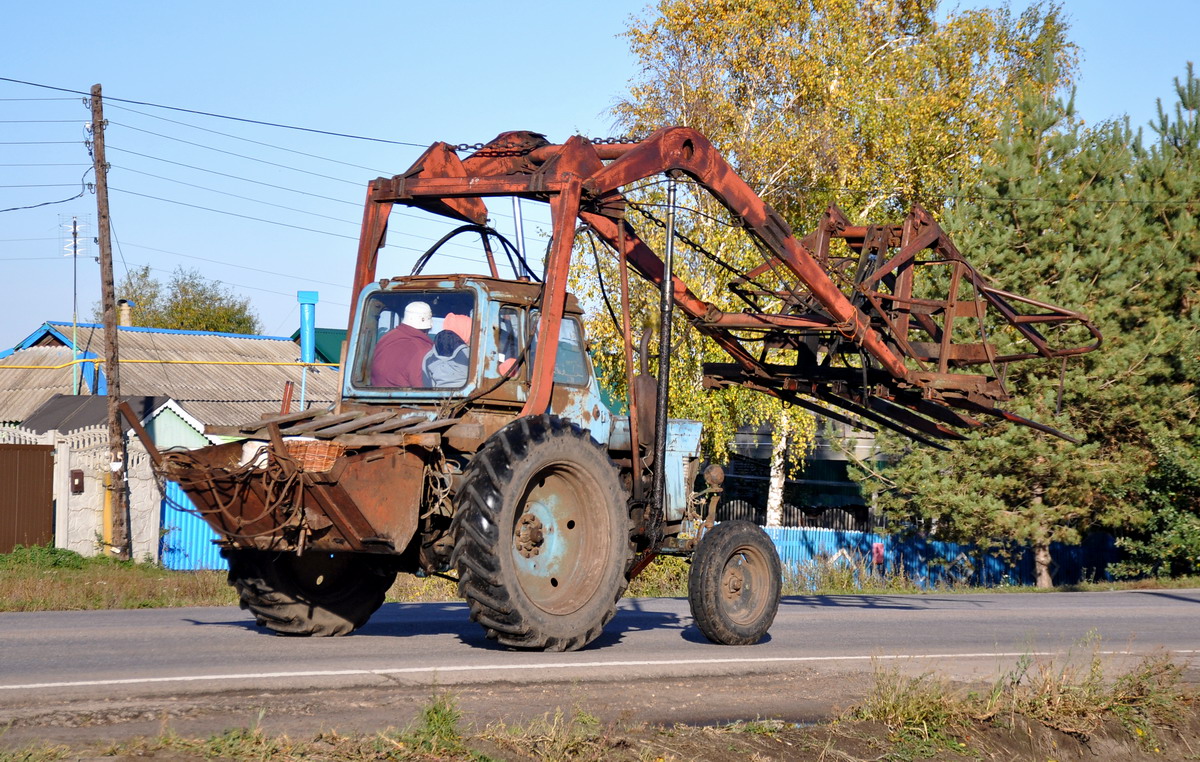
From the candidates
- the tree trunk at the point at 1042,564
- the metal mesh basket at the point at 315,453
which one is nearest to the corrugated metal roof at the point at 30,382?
the tree trunk at the point at 1042,564

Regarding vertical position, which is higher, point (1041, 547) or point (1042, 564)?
point (1041, 547)

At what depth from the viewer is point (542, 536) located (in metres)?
9.17

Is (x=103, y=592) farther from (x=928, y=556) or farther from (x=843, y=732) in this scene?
(x=928, y=556)

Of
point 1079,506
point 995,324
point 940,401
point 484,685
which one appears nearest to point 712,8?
point 995,324

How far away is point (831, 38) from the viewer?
35.7 metres

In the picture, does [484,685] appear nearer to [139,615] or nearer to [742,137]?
[139,615]

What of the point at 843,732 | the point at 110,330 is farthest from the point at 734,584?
the point at 110,330

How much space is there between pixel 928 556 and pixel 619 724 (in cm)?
2689

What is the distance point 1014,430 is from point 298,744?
2306 cm

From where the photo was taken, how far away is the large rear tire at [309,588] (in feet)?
31.2

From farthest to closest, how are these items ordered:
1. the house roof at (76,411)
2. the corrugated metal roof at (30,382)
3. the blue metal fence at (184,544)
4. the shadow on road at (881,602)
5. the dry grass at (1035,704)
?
the corrugated metal roof at (30,382)
the house roof at (76,411)
the blue metal fence at (184,544)
the shadow on road at (881,602)
the dry grass at (1035,704)

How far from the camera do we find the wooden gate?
25.9 metres

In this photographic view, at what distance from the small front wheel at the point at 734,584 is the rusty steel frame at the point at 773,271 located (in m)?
1.77

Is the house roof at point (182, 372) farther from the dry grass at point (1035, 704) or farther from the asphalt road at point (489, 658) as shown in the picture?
the dry grass at point (1035, 704)
